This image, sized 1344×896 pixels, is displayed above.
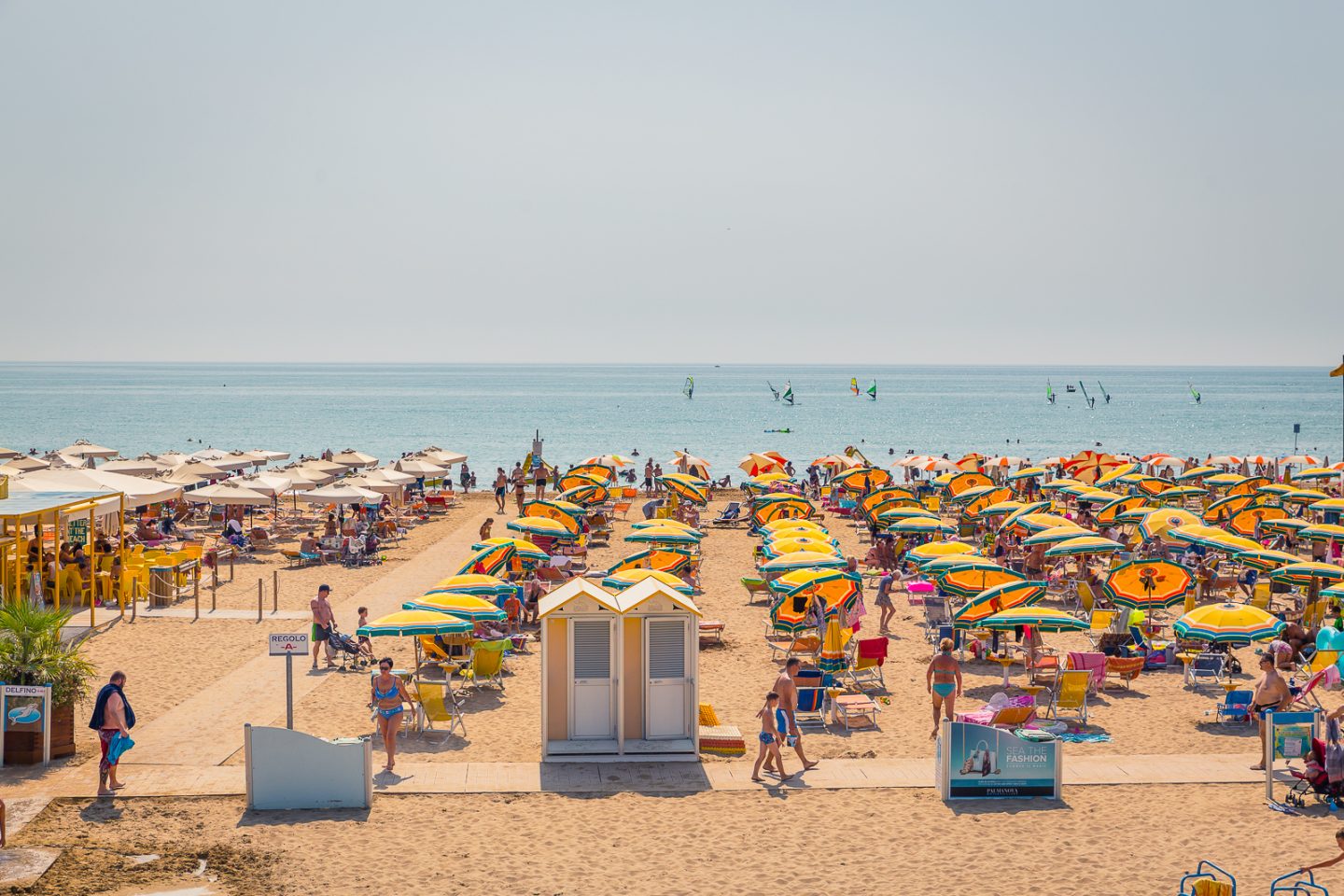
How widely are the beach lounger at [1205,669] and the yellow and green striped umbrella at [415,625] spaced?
8.46 m

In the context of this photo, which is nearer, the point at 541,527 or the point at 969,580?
the point at 969,580

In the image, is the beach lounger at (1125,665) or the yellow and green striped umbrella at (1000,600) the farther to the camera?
the yellow and green striped umbrella at (1000,600)

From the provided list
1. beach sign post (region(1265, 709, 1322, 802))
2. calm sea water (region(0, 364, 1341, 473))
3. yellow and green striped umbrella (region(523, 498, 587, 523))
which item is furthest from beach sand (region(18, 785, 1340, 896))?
calm sea water (region(0, 364, 1341, 473))

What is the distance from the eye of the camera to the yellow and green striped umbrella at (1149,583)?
53.8 feet

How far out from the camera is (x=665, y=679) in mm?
11555

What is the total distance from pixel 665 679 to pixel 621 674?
45 cm

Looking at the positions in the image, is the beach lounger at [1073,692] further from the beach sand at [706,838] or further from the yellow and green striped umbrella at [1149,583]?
the yellow and green striped umbrella at [1149,583]

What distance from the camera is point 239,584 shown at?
2175cm

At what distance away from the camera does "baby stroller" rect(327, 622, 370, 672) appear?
1504cm

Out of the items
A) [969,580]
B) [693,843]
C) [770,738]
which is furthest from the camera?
[969,580]

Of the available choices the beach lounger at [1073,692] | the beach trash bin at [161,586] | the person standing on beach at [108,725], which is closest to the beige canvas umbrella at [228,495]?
the beach trash bin at [161,586]

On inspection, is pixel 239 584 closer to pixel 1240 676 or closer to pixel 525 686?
pixel 525 686

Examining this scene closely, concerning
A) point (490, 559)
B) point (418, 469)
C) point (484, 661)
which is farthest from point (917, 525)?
point (418, 469)

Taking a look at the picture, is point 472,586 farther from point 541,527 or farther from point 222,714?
point 541,527
